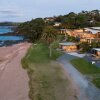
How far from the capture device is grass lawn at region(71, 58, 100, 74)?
3508 cm

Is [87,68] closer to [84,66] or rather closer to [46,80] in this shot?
[84,66]

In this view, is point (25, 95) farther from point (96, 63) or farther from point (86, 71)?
point (96, 63)

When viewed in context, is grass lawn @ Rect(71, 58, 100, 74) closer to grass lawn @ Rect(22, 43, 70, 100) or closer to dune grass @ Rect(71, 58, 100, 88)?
dune grass @ Rect(71, 58, 100, 88)

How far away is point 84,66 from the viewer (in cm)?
3862

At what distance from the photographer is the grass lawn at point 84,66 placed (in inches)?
1381

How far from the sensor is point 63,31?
8431cm

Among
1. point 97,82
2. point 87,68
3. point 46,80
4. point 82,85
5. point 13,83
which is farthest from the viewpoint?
point 87,68

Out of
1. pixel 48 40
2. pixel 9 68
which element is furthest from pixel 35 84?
pixel 48 40

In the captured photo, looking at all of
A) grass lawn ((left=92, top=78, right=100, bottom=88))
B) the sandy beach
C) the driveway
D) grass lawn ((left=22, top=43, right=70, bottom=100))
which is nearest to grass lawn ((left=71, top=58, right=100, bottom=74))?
the driveway

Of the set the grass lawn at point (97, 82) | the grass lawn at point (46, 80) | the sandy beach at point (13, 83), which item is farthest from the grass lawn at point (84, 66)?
the sandy beach at point (13, 83)

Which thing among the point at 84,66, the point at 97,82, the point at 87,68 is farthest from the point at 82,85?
the point at 84,66

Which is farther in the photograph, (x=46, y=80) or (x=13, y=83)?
(x=46, y=80)

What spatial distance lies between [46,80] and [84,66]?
30.5 ft

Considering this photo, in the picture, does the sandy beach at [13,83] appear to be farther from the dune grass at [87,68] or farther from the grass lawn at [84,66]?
the grass lawn at [84,66]
